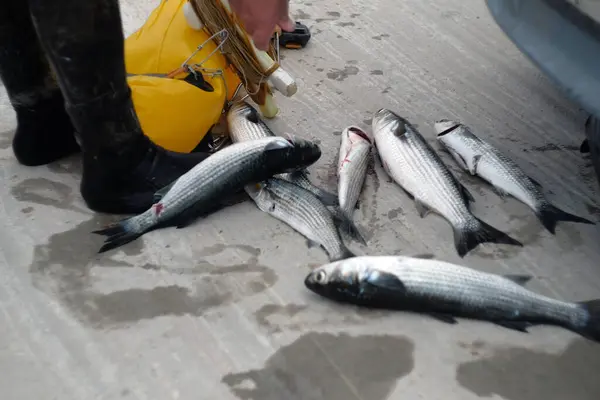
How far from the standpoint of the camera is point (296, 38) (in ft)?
12.6

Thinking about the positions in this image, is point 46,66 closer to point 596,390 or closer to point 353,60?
point 353,60

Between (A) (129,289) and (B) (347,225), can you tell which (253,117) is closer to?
(B) (347,225)

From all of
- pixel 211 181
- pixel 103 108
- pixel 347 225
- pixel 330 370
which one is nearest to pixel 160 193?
pixel 211 181

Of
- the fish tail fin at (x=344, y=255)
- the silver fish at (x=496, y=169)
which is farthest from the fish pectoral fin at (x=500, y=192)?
the fish tail fin at (x=344, y=255)

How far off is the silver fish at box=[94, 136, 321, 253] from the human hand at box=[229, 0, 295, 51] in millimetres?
659

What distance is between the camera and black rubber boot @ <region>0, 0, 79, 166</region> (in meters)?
2.62

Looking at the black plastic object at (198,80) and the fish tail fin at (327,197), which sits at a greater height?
the black plastic object at (198,80)

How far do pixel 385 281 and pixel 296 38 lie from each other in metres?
2.06

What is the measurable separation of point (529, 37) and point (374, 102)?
106 cm

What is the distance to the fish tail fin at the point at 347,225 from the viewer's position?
257 centimetres

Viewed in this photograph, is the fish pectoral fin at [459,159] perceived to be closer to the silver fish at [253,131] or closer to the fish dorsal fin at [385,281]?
the silver fish at [253,131]

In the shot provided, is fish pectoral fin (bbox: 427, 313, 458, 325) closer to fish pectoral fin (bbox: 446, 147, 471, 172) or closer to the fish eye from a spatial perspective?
the fish eye

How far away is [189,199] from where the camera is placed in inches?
101

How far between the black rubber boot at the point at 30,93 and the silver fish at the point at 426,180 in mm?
1439
